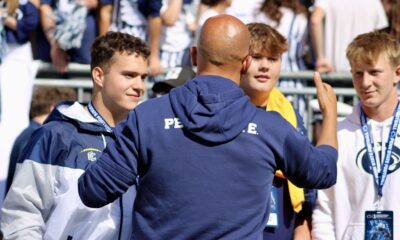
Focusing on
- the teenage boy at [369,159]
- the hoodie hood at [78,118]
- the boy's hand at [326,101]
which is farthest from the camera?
the teenage boy at [369,159]

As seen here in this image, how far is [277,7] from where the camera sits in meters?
9.80

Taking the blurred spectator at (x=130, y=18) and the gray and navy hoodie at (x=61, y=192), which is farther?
the blurred spectator at (x=130, y=18)

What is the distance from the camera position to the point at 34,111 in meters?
8.91

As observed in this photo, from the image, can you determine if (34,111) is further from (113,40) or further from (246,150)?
(246,150)

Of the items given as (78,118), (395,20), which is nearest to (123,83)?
(78,118)

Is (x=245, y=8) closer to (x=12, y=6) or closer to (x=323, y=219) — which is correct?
(x=12, y=6)

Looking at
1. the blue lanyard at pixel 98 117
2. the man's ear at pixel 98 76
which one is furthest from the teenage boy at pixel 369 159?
the man's ear at pixel 98 76

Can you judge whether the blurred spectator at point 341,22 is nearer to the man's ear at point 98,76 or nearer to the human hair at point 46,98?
the human hair at point 46,98

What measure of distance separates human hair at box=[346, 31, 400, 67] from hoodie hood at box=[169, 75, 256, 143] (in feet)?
4.96

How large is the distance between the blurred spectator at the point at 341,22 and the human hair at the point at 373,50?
11.4ft

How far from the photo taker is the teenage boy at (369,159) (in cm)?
610

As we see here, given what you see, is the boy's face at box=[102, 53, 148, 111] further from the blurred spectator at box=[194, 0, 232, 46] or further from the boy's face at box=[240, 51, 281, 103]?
the blurred spectator at box=[194, 0, 232, 46]

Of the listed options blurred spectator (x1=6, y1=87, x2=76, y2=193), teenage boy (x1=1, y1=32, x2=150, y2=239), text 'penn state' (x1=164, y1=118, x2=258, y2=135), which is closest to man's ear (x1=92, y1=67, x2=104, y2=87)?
teenage boy (x1=1, y1=32, x2=150, y2=239)

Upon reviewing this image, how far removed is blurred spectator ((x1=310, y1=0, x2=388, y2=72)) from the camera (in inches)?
389
